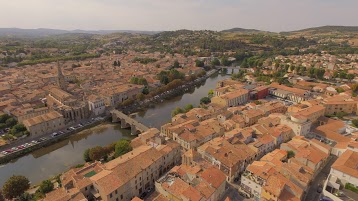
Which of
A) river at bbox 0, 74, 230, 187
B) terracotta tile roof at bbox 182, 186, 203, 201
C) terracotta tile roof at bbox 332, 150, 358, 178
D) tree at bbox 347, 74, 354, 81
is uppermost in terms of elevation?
tree at bbox 347, 74, 354, 81

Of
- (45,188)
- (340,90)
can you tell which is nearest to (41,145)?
(45,188)

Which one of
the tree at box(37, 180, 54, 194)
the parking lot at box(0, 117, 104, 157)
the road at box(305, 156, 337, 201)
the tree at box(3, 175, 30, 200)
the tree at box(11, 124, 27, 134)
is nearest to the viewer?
the road at box(305, 156, 337, 201)

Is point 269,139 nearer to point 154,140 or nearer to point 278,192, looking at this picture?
point 278,192

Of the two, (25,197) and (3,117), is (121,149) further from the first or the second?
(3,117)

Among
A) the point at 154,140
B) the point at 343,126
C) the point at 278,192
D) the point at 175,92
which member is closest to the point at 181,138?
the point at 154,140

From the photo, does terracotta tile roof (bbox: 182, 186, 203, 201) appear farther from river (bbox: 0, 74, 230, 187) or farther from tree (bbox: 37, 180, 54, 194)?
river (bbox: 0, 74, 230, 187)

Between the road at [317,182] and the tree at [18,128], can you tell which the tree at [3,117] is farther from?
the road at [317,182]

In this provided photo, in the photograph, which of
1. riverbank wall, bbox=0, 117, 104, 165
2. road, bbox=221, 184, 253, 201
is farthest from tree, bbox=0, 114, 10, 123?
road, bbox=221, 184, 253, 201
